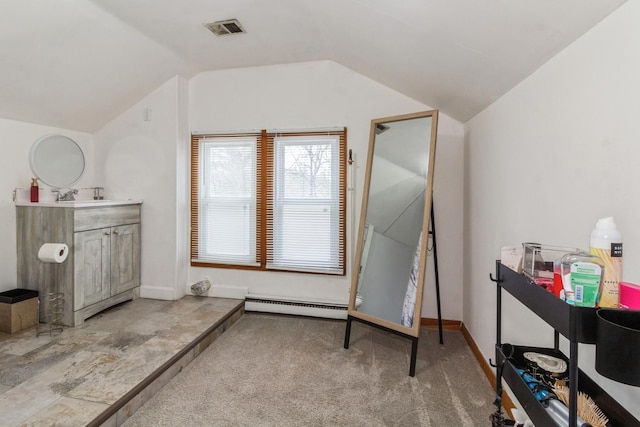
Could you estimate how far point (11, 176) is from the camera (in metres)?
2.88

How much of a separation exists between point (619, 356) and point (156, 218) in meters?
3.72

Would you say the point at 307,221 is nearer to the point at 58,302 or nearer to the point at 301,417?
the point at 301,417

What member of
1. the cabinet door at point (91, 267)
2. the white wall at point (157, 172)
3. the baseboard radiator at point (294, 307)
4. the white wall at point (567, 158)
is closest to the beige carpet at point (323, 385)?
the baseboard radiator at point (294, 307)

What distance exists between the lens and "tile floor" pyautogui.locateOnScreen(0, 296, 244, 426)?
5.71 feet

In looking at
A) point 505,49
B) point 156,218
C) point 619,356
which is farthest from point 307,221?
point 619,356

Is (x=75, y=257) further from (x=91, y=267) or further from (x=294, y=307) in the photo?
(x=294, y=307)

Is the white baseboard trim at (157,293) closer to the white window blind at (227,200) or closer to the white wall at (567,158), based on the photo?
the white window blind at (227,200)

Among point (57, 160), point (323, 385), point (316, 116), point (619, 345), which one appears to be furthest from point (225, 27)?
point (619, 345)

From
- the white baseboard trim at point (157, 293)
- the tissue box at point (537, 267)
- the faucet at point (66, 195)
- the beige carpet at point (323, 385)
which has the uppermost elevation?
the faucet at point (66, 195)

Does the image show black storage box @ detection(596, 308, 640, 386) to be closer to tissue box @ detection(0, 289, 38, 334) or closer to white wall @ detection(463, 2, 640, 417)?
white wall @ detection(463, 2, 640, 417)

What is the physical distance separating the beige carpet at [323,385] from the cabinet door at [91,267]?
4.01ft

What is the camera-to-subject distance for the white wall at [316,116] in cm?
309

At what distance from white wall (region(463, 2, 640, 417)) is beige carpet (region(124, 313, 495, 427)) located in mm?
451

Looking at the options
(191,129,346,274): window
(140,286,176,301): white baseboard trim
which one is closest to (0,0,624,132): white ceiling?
(191,129,346,274): window
